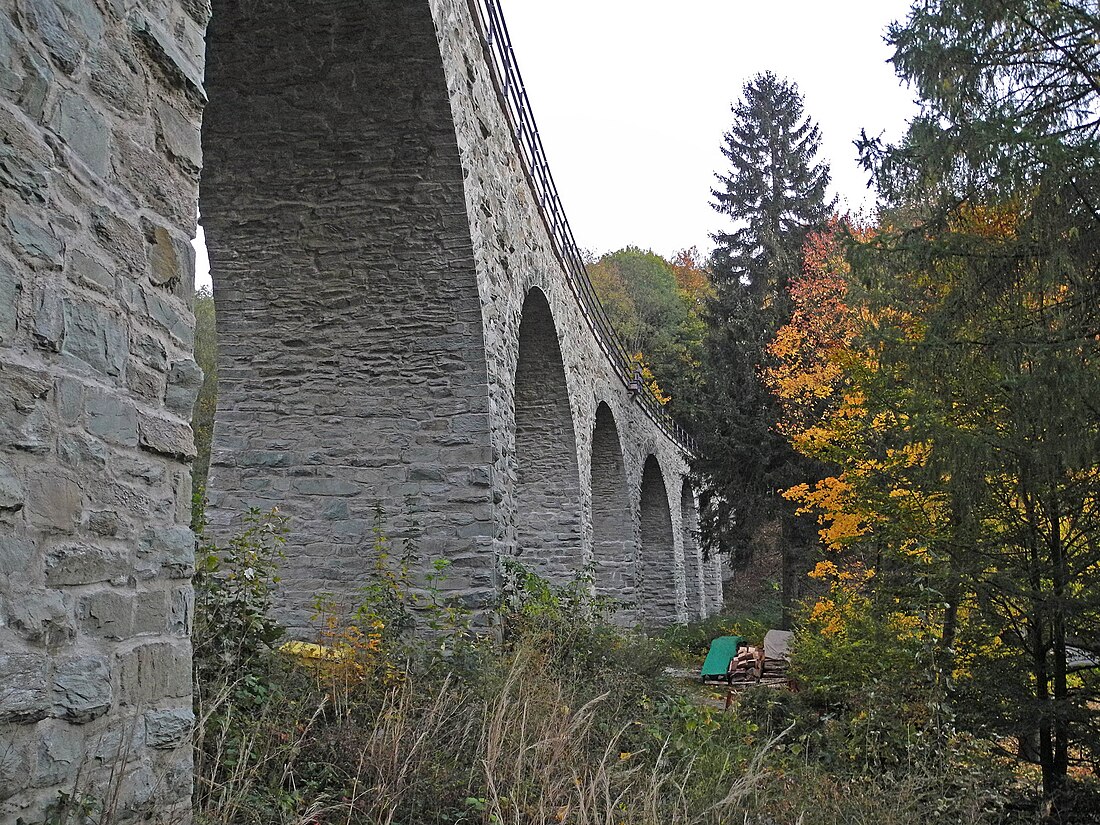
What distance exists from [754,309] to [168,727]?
17.3 m

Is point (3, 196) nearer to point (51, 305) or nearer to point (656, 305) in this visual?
point (51, 305)

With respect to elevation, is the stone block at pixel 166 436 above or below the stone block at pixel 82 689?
above

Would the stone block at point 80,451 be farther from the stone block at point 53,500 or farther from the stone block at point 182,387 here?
the stone block at point 182,387

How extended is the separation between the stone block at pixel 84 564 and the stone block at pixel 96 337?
0.49m

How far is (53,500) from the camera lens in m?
2.17

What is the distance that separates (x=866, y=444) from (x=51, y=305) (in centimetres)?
864

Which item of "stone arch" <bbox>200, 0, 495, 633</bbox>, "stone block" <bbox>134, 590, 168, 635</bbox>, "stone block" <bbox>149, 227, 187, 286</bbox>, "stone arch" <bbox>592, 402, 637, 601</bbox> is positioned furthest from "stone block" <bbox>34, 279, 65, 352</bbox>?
"stone arch" <bbox>592, 402, 637, 601</bbox>

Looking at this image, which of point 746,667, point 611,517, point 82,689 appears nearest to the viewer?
point 82,689

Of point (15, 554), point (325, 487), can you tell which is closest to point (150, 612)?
point (15, 554)

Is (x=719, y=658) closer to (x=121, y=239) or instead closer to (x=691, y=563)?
(x=691, y=563)

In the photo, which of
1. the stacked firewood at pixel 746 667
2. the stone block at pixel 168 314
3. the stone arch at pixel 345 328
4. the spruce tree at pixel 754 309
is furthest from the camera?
the spruce tree at pixel 754 309

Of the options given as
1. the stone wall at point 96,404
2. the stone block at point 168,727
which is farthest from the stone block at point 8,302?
the stone block at point 168,727

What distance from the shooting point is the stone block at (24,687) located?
197 cm

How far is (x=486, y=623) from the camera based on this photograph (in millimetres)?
6441
